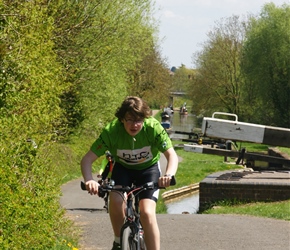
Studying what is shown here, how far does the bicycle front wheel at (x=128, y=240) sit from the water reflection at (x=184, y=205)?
42.7 feet

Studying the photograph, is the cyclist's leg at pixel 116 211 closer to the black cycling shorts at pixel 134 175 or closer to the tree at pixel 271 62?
the black cycling shorts at pixel 134 175

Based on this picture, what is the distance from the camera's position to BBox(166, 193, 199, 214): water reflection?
1970 centimetres

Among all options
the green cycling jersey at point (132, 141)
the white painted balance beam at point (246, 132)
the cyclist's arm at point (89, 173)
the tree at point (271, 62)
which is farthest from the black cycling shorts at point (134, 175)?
the tree at point (271, 62)

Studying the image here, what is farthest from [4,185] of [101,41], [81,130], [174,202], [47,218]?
[81,130]

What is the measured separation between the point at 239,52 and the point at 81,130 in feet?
144

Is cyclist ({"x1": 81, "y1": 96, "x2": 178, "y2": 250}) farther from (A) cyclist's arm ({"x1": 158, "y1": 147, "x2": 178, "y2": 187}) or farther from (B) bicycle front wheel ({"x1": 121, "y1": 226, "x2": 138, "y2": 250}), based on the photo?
(B) bicycle front wheel ({"x1": 121, "y1": 226, "x2": 138, "y2": 250})

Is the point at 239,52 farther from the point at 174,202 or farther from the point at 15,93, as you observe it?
the point at 15,93

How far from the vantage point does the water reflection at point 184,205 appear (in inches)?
776

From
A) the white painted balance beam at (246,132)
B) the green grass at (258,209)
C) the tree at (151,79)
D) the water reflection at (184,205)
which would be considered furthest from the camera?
the tree at (151,79)

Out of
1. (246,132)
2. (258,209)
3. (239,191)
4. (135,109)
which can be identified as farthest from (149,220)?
(246,132)

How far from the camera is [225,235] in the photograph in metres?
10.3

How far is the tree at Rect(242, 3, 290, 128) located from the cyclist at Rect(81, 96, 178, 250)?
181 feet

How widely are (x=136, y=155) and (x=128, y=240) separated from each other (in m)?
0.80

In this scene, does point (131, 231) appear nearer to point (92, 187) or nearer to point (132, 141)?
point (92, 187)
